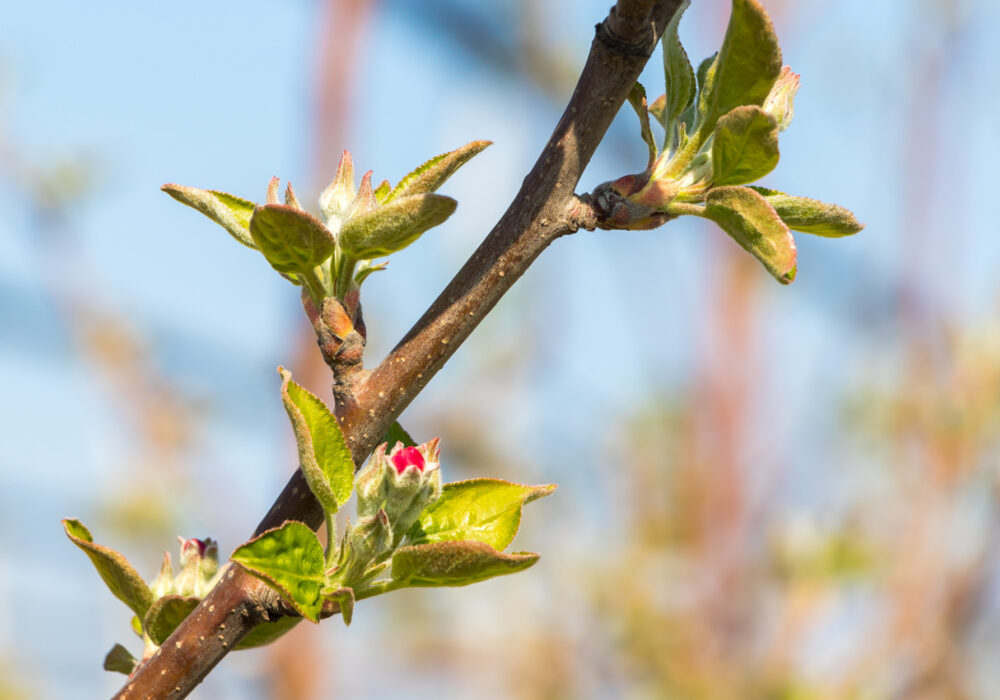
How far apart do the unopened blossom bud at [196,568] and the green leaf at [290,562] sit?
0.12m

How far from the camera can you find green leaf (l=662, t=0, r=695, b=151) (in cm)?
61

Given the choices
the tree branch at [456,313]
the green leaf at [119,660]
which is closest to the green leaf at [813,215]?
the tree branch at [456,313]

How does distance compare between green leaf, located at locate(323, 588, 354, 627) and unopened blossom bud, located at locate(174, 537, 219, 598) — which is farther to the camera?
unopened blossom bud, located at locate(174, 537, 219, 598)

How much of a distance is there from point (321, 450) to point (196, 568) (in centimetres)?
17

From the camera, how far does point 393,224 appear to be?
0.55 m

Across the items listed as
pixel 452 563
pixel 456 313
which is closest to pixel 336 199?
pixel 456 313

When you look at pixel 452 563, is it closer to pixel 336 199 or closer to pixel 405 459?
pixel 405 459

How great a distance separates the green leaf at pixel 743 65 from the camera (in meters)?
0.52

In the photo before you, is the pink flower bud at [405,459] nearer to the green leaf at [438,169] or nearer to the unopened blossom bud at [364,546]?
the unopened blossom bud at [364,546]

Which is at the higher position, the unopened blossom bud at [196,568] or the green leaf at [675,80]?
the green leaf at [675,80]

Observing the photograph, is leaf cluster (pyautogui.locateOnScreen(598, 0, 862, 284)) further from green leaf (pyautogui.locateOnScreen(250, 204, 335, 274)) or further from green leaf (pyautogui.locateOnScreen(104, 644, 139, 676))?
green leaf (pyautogui.locateOnScreen(104, 644, 139, 676))

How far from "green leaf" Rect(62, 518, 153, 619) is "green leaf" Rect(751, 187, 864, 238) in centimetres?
42

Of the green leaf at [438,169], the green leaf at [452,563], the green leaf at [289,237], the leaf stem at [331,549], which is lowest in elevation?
the leaf stem at [331,549]

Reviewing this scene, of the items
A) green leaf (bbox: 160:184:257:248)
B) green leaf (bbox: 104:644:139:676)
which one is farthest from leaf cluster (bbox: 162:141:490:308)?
green leaf (bbox: 104:644:139:676)
